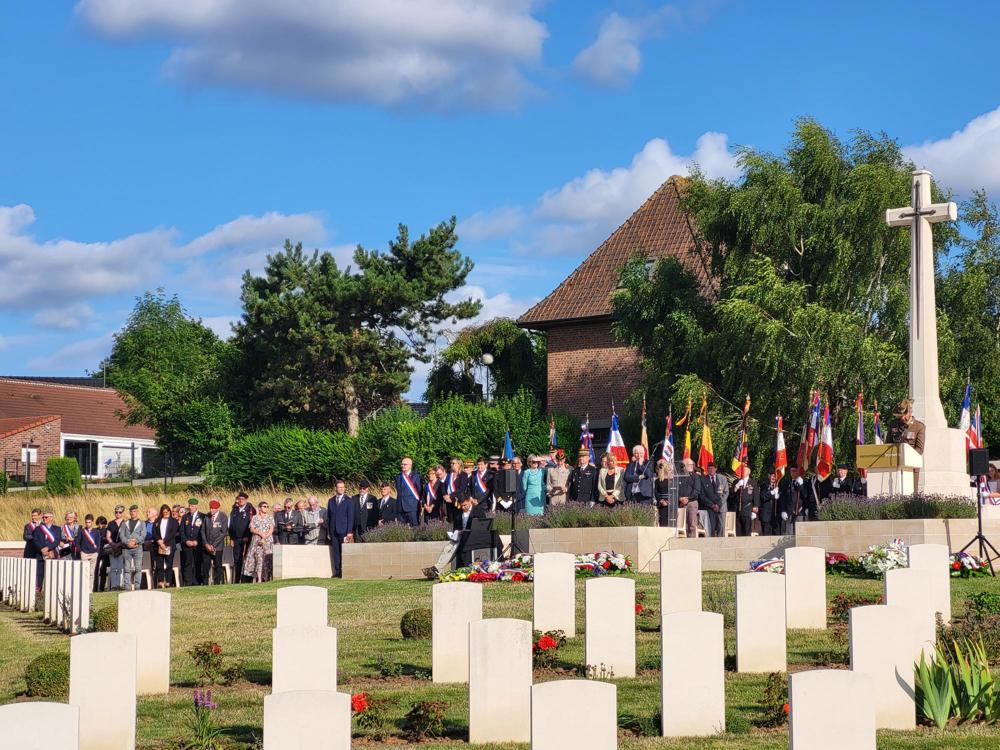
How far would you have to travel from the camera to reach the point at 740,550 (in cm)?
1945

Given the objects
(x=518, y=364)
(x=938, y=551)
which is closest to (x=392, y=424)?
(x=518, y=364)

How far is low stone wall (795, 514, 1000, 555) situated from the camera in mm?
18219

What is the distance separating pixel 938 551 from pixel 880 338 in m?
22.0

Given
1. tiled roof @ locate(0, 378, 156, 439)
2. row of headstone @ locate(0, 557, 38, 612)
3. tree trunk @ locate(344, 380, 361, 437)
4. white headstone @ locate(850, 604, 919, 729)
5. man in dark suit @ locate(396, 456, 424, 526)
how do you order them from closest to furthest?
white headstone @ locate(850, 604, 919, 729) < row of headstone @ locate(0, 557, 38, 612) < man in dark suit @ locate(396, 456, 424, 526) < tree trunk @ locate(344, 380, 361, 437) < tiled roof @ locate(0, 378, 156, 439)

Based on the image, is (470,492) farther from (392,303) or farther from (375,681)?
(392,303)

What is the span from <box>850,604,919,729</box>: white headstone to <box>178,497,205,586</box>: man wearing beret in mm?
17033

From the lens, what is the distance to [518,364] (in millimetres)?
50156

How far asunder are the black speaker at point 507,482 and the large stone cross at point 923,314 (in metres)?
6.84

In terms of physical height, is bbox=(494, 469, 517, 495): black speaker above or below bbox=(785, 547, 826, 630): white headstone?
above

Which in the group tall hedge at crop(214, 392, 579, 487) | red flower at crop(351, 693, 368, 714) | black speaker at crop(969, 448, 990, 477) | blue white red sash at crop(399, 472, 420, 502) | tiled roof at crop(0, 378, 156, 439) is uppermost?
tiled roof at crop(0, 378, 156, 439)

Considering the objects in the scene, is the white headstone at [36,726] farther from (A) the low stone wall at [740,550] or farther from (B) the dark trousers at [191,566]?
(B) the dark trousers at [191,566]

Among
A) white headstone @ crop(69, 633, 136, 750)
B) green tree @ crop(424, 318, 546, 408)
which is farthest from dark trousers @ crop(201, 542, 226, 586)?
green tree @ crop(424, 318, 546, 408)

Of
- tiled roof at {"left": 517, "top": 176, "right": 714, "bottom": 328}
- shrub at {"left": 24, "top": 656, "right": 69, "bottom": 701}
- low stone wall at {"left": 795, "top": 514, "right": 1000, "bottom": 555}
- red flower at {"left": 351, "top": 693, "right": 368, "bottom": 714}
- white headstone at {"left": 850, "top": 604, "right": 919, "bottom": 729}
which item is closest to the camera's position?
white headstone at {"left": 850, "top": 604, "right": 919, "bottom": 729}

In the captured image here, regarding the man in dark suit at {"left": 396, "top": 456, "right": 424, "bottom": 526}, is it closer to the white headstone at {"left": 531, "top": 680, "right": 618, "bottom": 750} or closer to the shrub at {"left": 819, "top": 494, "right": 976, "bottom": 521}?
the shrub at {"left": 819, "top": 494, "right": 976, "bottom": 521}
